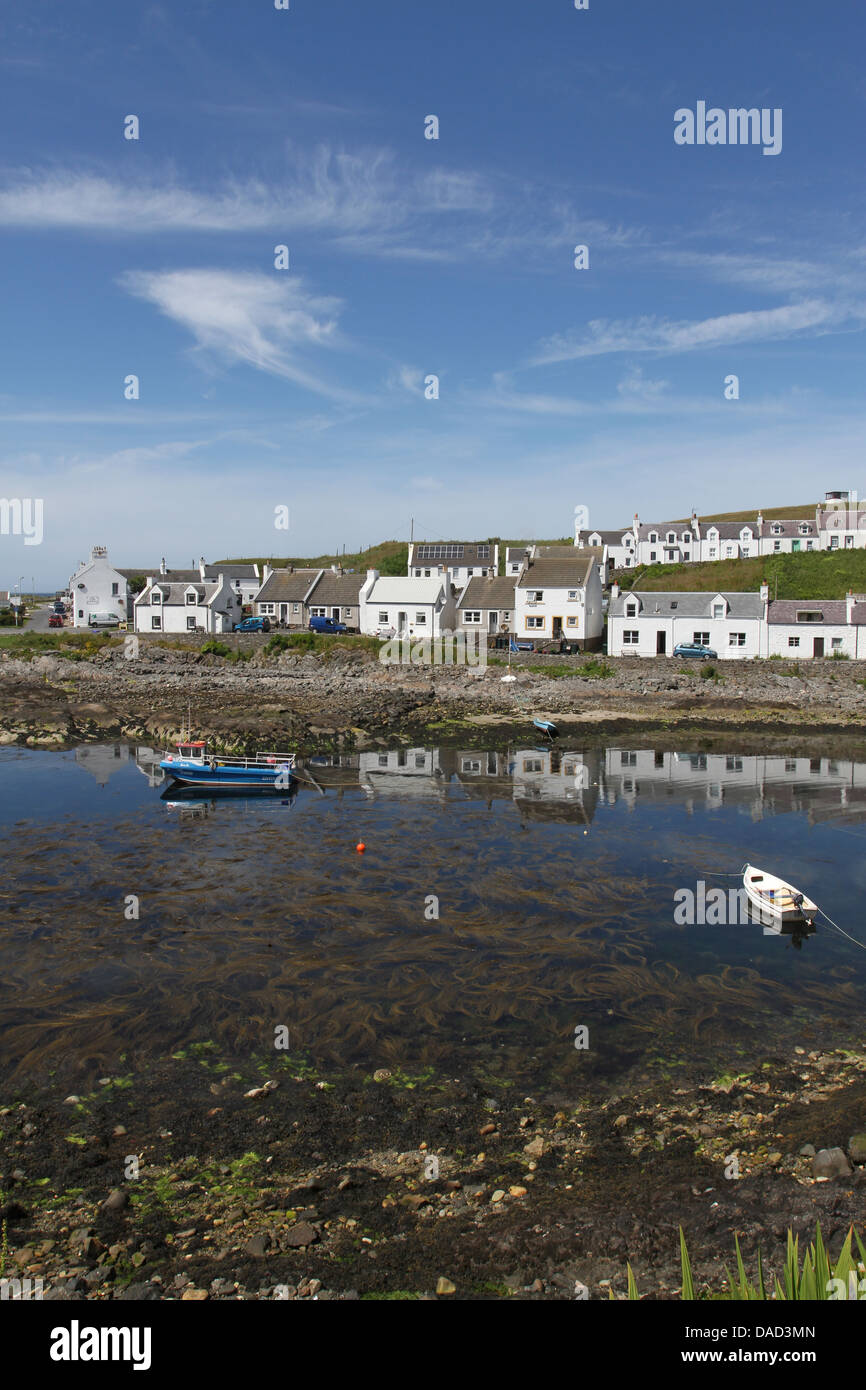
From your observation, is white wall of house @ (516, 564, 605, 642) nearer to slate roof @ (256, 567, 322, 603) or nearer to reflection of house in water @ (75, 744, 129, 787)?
slate roof @ (256, 567, 322, 603)

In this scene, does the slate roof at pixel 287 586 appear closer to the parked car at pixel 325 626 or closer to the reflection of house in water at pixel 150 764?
the parked car at pixel 325 626

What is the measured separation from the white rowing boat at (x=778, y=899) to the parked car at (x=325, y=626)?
54.1m

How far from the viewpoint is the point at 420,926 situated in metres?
19.2

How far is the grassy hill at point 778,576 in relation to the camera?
74375 millimetres

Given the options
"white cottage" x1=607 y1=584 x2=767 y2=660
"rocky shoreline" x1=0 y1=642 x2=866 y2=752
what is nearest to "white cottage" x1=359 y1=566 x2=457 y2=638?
"rocky shoreline" x1=0 y1=642 x2=866 y2=752

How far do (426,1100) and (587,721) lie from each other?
35139 mm

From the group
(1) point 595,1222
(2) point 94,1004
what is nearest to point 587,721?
(2) point 94,1004

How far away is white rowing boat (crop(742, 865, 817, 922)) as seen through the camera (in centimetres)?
1956

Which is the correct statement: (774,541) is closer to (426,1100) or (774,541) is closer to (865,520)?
(865,520)

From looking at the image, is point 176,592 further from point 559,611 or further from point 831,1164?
point 831,1164

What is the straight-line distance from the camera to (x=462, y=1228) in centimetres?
976

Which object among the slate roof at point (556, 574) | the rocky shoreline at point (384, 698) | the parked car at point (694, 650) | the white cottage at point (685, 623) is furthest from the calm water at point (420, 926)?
the slate roof at point (556, 574)

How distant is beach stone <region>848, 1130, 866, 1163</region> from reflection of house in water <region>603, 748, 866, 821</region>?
18616 millimetres
